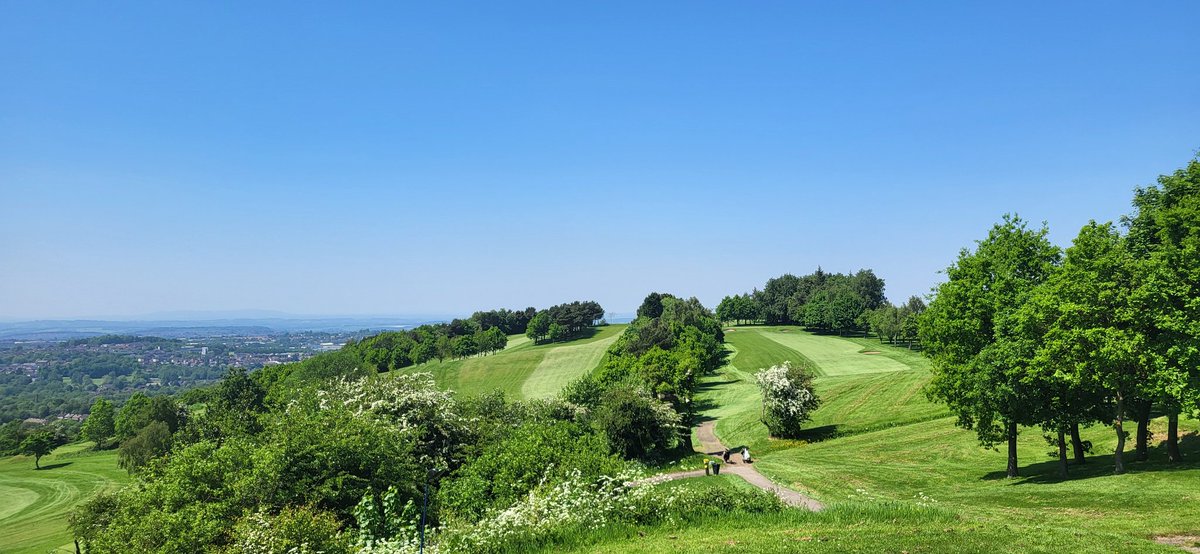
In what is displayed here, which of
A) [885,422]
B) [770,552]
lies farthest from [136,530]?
[885,422]

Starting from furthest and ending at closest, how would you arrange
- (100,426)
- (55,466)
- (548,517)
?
(100,426) < (55,466) < (548,517)

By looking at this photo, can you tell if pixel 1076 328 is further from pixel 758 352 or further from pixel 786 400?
pixel 758 352

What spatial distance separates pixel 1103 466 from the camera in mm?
24250

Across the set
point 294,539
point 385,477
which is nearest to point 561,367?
point 385,477

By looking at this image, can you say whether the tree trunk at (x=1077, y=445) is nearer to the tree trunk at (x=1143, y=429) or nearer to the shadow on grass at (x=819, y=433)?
the tree trunk at (x=1143, y=429)

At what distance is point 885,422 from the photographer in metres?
48.2

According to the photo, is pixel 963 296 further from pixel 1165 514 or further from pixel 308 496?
pixel 308 496

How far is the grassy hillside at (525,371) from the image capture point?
9975 centimetres

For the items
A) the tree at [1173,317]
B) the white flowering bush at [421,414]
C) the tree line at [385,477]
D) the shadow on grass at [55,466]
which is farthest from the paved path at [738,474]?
the shadow on grass at [55,466]

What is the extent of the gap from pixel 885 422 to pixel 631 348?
52.3 metres

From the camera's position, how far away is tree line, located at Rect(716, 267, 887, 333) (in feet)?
425

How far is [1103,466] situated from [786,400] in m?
25.4

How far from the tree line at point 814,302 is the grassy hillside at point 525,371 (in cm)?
5166

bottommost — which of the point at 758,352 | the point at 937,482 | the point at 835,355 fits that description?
the point at 937,482
